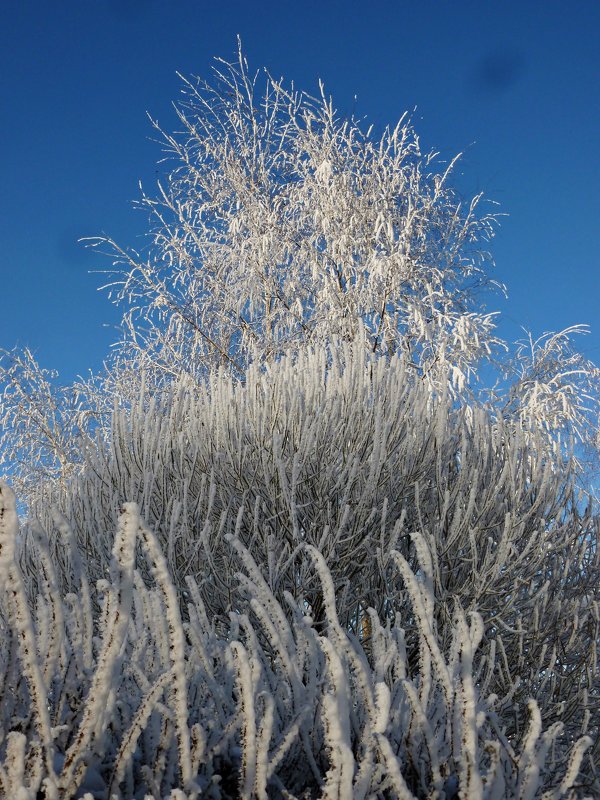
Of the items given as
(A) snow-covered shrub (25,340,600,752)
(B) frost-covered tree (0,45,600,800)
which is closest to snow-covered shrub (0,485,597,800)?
(B) frost-covered tree (0,45,600,800)

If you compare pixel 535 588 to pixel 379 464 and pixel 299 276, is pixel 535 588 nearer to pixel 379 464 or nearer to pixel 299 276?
pixel 379 464

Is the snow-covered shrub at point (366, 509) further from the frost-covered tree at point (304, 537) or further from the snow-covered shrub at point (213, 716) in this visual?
the snow-covered shrub at point (213, 716)

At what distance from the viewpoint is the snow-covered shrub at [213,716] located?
1501mm

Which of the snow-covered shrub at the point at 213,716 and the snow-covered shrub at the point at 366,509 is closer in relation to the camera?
the snow-covered shrub at the point at 213,716

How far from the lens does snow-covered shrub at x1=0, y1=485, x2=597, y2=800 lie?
4.92ft

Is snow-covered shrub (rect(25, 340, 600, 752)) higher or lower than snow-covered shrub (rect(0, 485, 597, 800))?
higher

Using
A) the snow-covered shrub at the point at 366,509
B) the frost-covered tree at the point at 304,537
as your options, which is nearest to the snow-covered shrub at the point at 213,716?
the frost-covered tree at the point at 304,537

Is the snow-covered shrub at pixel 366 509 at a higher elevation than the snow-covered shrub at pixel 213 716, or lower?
higher

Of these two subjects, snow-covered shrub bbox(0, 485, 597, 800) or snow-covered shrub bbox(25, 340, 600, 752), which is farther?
snow-covered shrub bbox(25, 340, 600, 752)

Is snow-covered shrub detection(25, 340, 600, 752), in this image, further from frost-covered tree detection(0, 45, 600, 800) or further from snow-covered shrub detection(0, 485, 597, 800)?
snow-covered shrub detection(0, 485, 597, 800)

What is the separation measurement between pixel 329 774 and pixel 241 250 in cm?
1290

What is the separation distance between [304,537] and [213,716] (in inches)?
164

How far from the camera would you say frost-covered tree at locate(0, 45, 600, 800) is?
1681 millimetres

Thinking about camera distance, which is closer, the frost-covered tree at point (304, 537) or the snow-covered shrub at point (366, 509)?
the frost-covered tree at point (304, 537)
